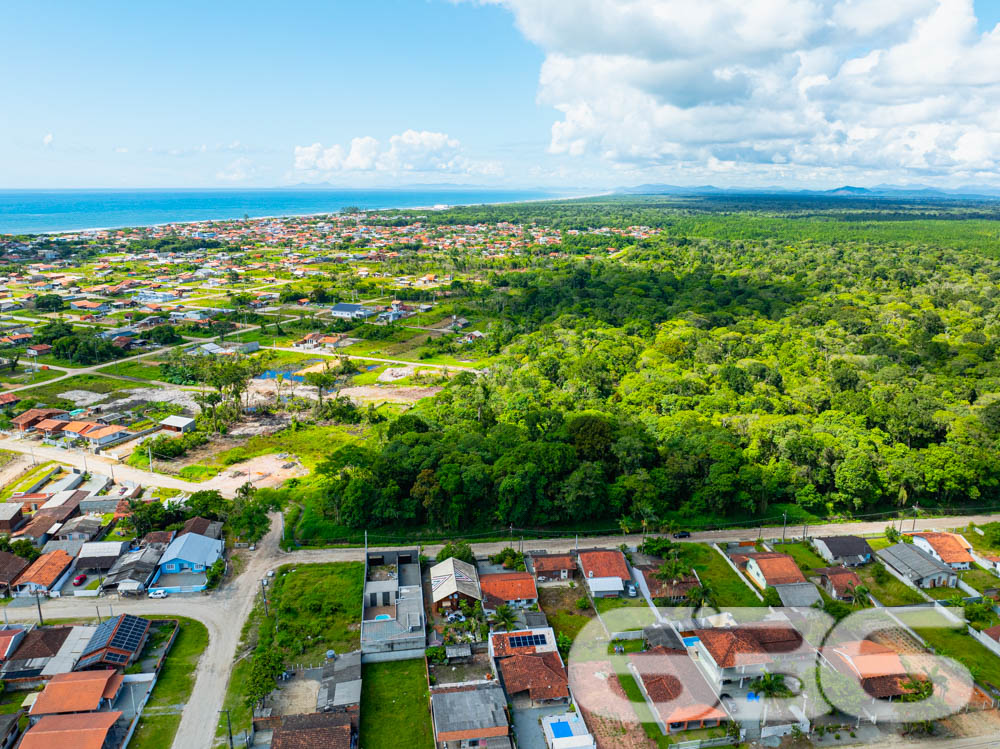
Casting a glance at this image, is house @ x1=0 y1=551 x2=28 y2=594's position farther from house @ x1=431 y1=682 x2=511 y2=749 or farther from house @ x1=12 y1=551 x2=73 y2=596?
house @ x1=431 y1=682 x2=511 y2=749

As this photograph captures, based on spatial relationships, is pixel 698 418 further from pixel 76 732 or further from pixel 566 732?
pixel 76 732

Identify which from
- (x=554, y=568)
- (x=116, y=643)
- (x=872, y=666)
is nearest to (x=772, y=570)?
(x=872, y=666)

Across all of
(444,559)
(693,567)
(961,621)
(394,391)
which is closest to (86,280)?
(394,391)

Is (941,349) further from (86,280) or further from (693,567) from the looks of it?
(86,280)

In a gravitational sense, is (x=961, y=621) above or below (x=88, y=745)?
below

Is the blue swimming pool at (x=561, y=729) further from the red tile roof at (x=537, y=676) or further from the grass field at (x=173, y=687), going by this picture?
the grass field at (x=173, y=687)

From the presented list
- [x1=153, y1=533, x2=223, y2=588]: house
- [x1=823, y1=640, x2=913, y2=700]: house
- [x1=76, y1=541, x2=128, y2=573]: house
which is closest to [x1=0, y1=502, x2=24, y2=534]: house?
[x1=76, y1=541, x2=128, y2=573]: house

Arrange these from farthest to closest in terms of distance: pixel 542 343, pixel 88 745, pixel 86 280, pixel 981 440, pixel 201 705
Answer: pixel 86 280 < pixel 542 343 < pixel 981 440 < pixel 201 705 < pixel 88 745
